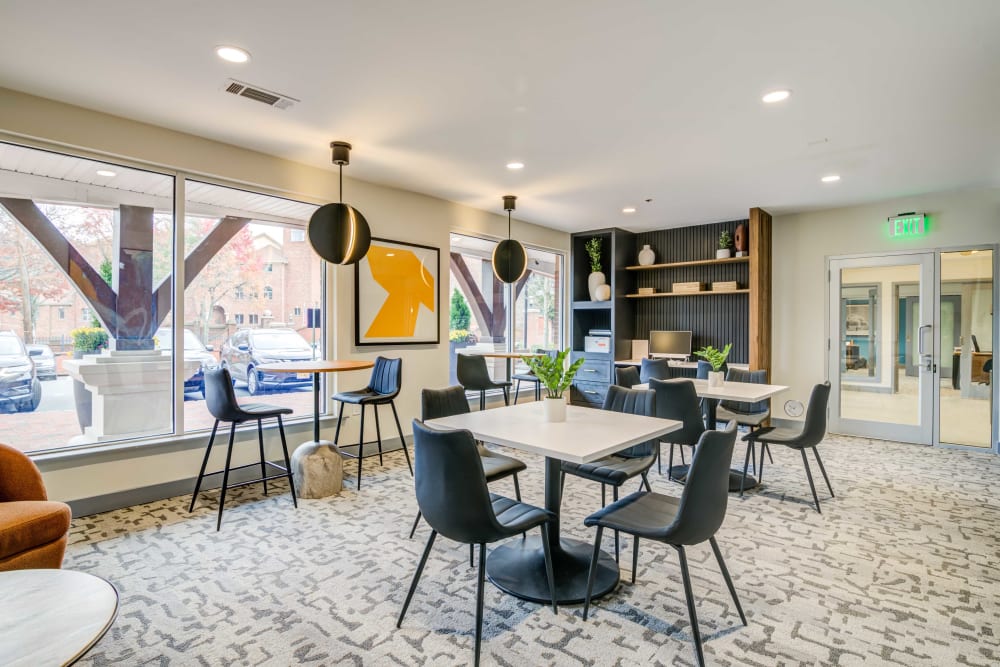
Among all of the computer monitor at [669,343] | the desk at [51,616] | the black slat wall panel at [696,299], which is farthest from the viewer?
the computer monitor at [669,343]

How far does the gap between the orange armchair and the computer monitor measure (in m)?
6.39

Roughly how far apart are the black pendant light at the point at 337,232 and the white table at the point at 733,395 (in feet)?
9.29

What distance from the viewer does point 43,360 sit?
3.42m

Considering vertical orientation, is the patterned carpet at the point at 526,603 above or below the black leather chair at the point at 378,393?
below

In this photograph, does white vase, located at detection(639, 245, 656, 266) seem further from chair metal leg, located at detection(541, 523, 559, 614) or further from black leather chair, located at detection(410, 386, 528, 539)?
chair metal leg, located at detection(541, 523, 559, 614)

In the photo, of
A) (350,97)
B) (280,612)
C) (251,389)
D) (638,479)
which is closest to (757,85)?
(350,97)

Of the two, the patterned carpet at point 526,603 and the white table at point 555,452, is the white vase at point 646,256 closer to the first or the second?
the patterned carpet at point 526,603

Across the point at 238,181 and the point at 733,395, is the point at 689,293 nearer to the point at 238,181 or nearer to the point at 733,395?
the point at 733,395

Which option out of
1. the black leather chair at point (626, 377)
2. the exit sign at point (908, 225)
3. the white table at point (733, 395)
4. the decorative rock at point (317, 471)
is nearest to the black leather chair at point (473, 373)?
the black leather chair at point (626, 377)

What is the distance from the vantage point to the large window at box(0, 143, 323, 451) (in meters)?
3.34

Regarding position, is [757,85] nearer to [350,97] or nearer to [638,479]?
[350,97]

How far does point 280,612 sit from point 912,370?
6.69m

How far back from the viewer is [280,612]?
2.32 meters

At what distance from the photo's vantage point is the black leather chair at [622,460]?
9.32 ft
